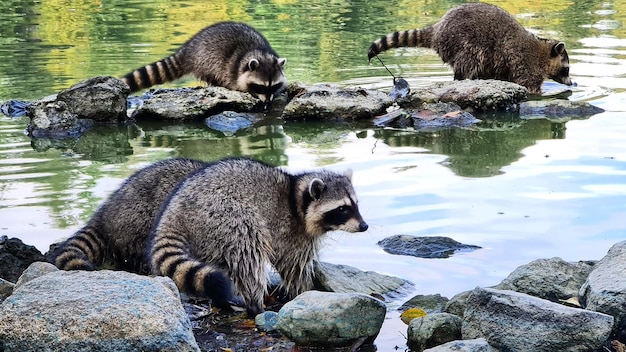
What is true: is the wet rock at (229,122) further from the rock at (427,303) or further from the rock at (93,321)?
the rock at (93,321)

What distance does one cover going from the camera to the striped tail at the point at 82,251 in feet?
17.1

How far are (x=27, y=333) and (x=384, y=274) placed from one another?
2176 mm

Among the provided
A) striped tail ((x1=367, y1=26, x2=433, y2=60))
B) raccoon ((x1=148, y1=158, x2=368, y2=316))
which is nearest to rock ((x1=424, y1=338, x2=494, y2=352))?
raccoon ((x1=148, y1=158, x2=368, y2=316))

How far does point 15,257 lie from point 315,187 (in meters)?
1.64

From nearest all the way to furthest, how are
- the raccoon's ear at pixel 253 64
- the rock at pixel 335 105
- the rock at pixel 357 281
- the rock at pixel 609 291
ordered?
the rock at pixel 609 291
the rock at pixel 357 281
the rock at pixel 335 105
the raccoon's ear at pixel 253 64

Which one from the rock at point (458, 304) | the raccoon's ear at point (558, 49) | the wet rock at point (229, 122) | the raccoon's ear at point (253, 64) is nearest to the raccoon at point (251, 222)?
the rock at point (458, 304)

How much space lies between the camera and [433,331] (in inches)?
175

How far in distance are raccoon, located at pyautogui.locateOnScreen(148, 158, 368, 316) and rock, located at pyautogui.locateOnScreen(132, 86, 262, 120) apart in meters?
4.32

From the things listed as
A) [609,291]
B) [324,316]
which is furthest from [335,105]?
[609,291]

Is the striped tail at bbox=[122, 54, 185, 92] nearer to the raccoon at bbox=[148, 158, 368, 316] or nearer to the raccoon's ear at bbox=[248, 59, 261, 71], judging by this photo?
the raccoon's ear at bbox=[248, 59, 261, 71]

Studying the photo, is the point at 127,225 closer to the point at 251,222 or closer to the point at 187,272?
the point at 251,222

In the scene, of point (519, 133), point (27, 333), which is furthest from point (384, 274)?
point (519, 133)

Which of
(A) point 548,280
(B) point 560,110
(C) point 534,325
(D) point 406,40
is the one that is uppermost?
(D) point 406,40

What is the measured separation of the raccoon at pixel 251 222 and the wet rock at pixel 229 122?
3.96m
